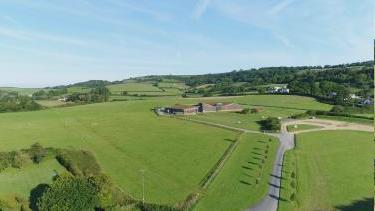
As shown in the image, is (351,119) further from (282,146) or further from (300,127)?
(282,146)

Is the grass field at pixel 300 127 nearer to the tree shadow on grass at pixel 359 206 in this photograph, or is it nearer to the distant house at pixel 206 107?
the distant house at pixel 206 107

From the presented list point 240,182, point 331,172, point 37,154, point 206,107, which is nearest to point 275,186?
point 240,182

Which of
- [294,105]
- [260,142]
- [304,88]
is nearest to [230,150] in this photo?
[260,142]

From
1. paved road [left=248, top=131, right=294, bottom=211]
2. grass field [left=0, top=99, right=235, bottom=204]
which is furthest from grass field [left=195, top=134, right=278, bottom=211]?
grass field [left=0, top=99, right=235, bottom=204]

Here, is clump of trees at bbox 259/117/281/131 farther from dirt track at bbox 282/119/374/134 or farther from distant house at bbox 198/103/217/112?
distant house at bbox 198/103/217/112

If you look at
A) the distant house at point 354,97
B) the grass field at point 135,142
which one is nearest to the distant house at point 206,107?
the grass field at point 135,142

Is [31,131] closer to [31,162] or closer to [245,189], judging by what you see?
[31,162]
